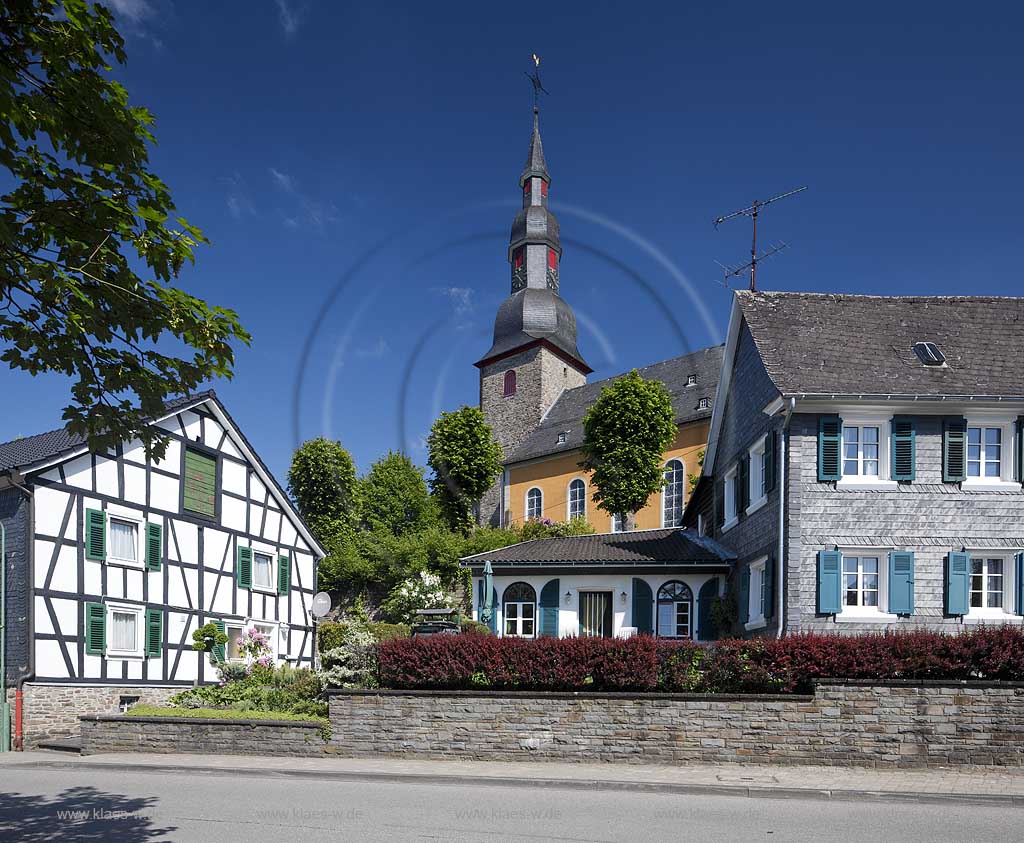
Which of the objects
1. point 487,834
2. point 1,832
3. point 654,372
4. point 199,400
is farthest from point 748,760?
point 654,372

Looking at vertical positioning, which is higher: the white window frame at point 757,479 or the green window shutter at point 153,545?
the white window frame at point 757,479

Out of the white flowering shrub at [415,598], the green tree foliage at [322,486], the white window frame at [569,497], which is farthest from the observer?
the white window frame at [569,497]

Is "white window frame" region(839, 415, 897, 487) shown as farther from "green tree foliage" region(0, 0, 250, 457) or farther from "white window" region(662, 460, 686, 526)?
"white window" region(662, 460, 686, 526)

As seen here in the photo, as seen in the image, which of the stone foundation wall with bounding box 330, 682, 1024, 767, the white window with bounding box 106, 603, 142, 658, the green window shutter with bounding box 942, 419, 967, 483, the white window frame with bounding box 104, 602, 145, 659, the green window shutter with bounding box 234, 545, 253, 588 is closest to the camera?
the stone foundation wall with bounding box 330, 682, 1024, 767

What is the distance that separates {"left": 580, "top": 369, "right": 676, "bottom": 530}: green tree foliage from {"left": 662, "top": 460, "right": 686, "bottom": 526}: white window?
7976mm

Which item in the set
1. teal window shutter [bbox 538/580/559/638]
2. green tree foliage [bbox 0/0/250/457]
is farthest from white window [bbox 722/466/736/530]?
green tree foliage [bbox 0/0/250/457]

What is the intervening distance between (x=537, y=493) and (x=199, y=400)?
1207 inches

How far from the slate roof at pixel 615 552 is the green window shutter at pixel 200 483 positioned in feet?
24.2

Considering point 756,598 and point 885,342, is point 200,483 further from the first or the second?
point 885,342

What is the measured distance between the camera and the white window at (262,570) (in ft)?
96.1

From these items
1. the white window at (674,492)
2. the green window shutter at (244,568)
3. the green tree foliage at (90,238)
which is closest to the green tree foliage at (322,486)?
the white window at (674,492)

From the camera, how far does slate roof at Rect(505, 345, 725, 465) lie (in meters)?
48.4

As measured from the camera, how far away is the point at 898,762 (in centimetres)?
1344

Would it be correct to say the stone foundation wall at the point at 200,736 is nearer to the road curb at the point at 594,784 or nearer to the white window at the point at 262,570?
the road curb at the point at 594,784
